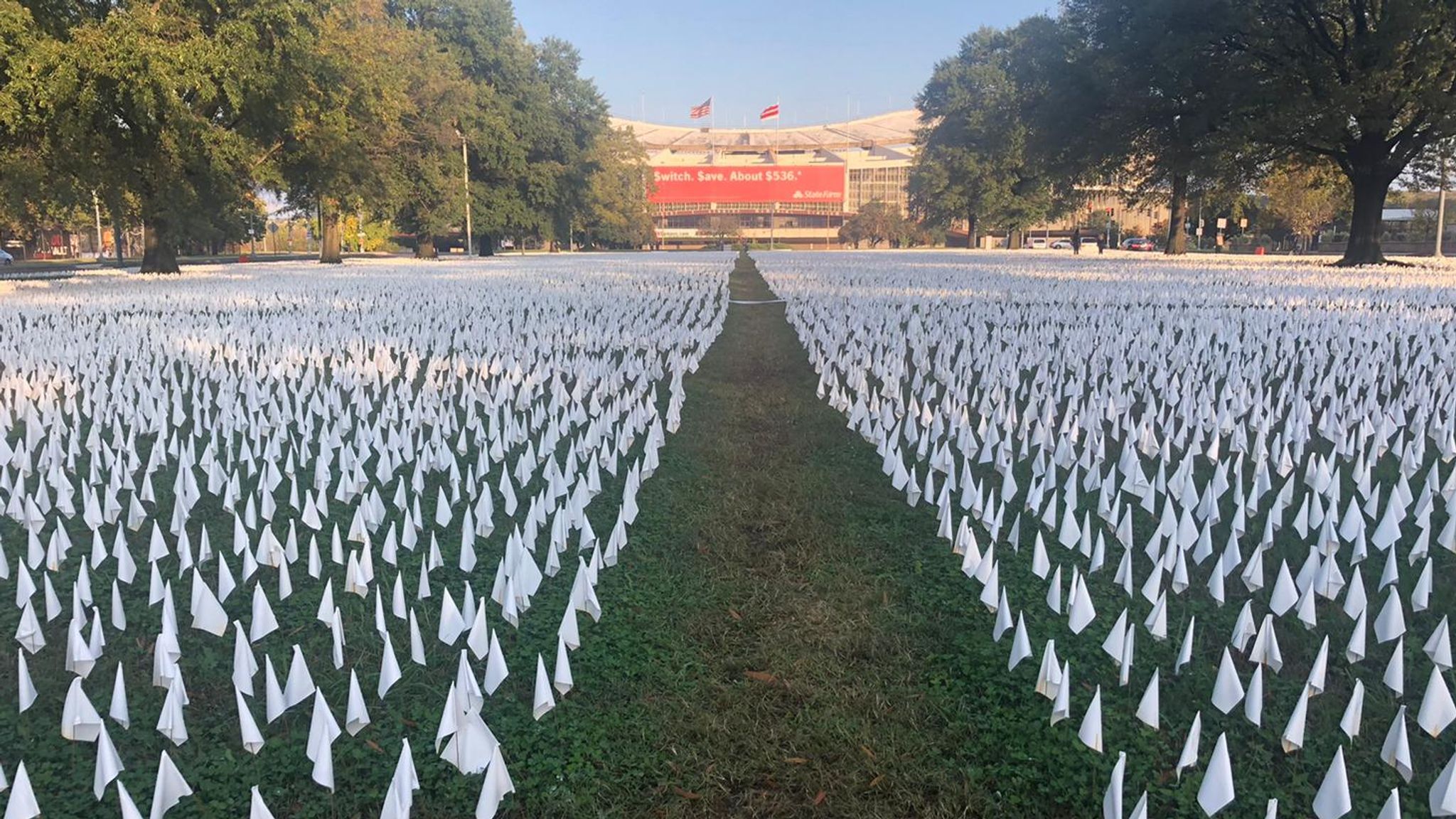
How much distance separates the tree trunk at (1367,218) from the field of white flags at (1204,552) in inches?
807

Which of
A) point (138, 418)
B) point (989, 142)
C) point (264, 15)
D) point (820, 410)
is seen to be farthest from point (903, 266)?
point (989, 142)

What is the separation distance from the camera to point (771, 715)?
2684mm

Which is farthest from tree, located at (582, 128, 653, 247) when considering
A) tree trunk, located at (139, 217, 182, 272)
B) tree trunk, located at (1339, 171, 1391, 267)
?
tree trunk, located at (1339, 171, 1391, 267)

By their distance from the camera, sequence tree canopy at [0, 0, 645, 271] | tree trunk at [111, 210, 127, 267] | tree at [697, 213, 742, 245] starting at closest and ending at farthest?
tree canopy at [0, 0, 645, 271], tree trunk at [111, 210, 127, 267], tree at [697, 213, 742, 245]

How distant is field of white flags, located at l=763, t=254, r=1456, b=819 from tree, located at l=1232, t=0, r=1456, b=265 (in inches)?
610

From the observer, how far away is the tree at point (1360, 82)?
2022 centimetres

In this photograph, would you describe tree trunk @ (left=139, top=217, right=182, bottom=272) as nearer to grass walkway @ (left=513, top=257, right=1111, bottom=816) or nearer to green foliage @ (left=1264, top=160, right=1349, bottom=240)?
grass walkway @ (left=513, top=257, right=1111, bottom=816)

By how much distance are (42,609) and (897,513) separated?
3.58 m

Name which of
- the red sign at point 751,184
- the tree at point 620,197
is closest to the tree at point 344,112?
the tree at point 620,197

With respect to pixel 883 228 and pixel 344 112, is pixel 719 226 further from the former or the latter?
pixel 344 112

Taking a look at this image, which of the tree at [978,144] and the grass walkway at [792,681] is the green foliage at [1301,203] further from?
the grass walkway at [792,681]

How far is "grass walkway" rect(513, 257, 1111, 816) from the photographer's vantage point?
234 centimetres

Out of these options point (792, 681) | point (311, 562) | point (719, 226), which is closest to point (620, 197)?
point (719, 226)

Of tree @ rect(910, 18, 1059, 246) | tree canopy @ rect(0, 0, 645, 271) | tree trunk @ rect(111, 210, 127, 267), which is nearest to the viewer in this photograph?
tree canopy @ rect(0, 0, 645, 271)
